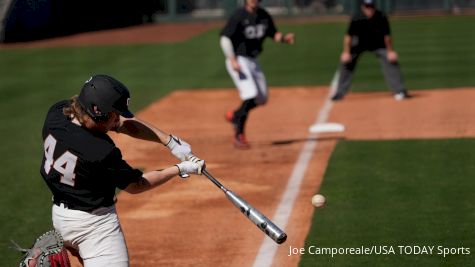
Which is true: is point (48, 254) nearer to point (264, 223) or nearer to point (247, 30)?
point (264, 223)

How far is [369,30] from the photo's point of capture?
19.3 m

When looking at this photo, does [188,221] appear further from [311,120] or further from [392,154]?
[311,120]

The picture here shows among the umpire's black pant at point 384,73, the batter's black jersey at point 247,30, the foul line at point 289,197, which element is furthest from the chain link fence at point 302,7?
the batter's black jersey at point 247,30

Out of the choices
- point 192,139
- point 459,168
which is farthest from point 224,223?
point 192,139

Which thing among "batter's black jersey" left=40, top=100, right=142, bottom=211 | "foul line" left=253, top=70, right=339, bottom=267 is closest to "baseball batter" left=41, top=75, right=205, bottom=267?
"batter's black jersey" left=40, top=100, right=142, bottom=211

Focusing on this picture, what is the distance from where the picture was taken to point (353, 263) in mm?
9023

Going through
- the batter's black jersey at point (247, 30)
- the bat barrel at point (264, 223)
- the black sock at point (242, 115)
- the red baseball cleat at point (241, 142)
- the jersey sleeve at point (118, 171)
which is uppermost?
the jersey sleeve at point (118, 171)

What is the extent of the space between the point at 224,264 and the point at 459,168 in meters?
4.88

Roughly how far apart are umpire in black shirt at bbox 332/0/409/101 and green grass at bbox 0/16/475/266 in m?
1.42

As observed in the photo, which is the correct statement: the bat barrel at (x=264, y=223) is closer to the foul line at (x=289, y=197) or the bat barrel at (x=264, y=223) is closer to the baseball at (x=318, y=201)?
the foul line at (x=289, y=197)

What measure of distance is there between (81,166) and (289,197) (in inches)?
198

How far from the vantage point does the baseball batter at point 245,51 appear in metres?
14.7

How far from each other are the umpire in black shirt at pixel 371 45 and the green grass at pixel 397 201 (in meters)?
4.61

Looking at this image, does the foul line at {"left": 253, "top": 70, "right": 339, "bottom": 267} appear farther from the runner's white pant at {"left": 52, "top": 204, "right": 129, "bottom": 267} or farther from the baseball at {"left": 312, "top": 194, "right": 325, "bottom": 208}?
the runner's white pant at {"left": 52, "top": 204, "right": 129, "bottom": 267}
